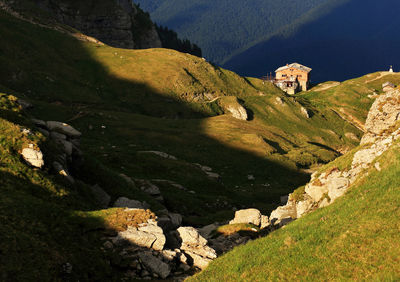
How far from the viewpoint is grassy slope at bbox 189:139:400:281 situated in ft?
47.5

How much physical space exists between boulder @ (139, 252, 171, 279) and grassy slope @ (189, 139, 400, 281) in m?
3.25

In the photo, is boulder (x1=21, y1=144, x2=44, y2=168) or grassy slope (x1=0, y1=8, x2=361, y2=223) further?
grassy slope (x1=0, y1=8, x2=361, y2=223)

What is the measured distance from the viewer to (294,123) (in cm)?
13650

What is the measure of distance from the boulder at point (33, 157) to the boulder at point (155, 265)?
11.7 metres

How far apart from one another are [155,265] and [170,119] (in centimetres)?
8532

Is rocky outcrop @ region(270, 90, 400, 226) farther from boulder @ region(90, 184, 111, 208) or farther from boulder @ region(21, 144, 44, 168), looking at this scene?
boulder @ region(21, 144, 44, 168)

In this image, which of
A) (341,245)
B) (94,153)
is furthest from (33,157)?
(94,153)

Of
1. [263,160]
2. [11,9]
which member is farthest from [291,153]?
[11,9]

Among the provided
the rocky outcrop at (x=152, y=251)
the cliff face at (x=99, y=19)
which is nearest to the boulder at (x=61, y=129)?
the rocky outcrop at (x=152, y=251)

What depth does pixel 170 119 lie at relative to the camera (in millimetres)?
105250

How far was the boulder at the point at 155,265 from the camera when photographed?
2103 centimetres

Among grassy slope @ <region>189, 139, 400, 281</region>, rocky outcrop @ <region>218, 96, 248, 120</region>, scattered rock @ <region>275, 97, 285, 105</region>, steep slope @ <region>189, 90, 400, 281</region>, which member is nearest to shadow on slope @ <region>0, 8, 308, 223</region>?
rocky outcrop @ <region>218, 96, 248, 120</region>

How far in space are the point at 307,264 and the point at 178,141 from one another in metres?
72.6

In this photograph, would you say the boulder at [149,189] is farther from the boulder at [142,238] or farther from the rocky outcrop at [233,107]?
the rocky outcrop at [233,107]
